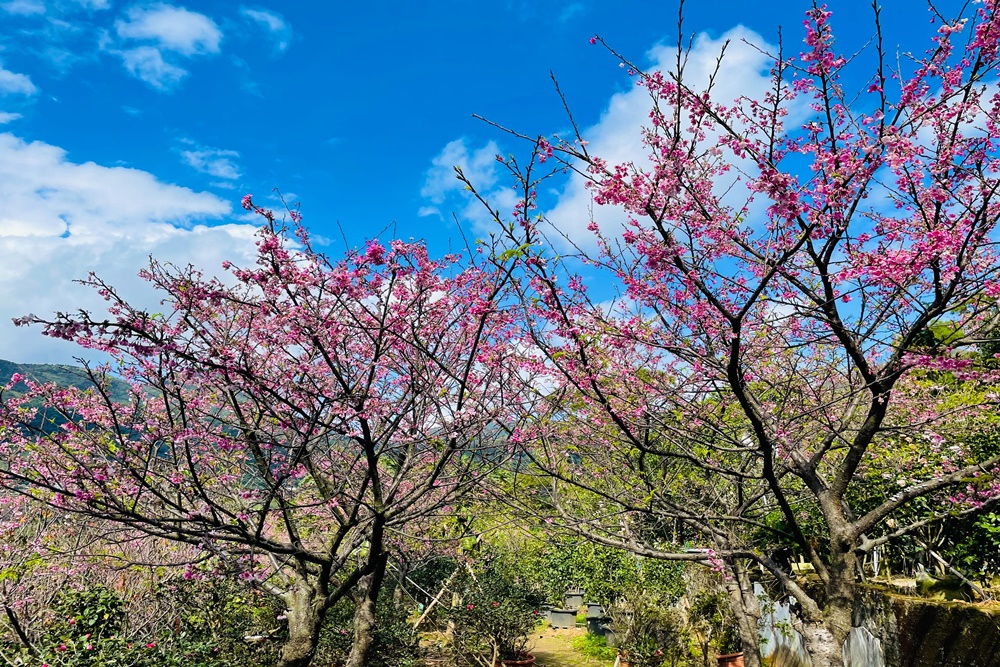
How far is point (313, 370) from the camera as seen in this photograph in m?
4.88

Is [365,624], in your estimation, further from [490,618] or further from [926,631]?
[926,631]

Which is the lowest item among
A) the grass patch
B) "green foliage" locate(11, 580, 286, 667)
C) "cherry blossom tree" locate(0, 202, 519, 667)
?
the grass patch

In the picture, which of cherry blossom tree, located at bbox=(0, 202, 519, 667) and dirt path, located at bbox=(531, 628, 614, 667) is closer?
cherry blossom tree, located at bbox=(0, 202, 519, 667)

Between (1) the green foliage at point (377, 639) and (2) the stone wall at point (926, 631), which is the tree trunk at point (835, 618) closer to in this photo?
(2) the stone wall at point (926, 631)

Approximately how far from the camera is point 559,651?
48.8 feet

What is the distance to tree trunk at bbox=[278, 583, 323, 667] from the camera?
203 inches

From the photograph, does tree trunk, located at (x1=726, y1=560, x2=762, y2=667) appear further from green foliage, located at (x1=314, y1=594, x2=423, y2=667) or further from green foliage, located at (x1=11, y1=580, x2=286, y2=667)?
green foliage, located at (x1=11, y1=580, x2=286, y2=667)

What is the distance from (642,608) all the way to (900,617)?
12.8ft

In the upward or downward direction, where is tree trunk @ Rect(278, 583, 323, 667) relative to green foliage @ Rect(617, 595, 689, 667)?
upward

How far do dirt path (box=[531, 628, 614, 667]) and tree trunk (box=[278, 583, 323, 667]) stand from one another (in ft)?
29.6

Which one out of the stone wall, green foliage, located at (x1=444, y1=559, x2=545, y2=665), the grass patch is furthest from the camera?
the grass patch

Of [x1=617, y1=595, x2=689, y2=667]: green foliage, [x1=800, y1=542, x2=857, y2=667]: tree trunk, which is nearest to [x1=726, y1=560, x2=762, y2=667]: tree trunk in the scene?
[x1=617, y1=595, x2=689, y2=667]: green foliage

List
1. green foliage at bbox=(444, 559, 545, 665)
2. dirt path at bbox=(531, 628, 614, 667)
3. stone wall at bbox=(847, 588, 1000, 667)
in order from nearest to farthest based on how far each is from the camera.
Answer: stone wall at bbox=(847, 588, 1000, 667)
green foliage at bbox=(444, 559, 545, 665)
dirt path at bbox=(531, 628, 614, 667)

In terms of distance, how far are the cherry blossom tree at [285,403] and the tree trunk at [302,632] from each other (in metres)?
0.02
